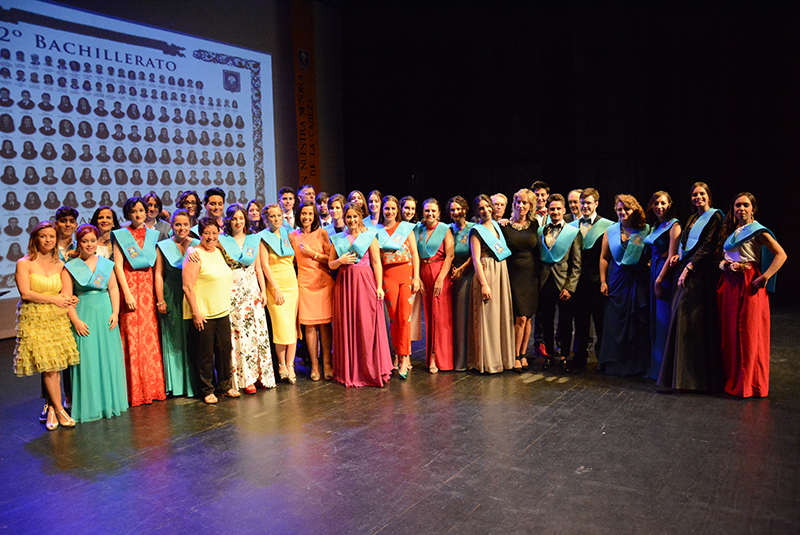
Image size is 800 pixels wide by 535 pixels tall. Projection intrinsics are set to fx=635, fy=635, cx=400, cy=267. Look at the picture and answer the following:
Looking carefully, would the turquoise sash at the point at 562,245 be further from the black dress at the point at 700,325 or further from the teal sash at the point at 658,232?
the black dress at the point at 700,325

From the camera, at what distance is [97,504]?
2736 mm

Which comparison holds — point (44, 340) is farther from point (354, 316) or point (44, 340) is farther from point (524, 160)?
point (524, 160)

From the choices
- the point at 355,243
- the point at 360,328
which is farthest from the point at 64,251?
the point at 360,328

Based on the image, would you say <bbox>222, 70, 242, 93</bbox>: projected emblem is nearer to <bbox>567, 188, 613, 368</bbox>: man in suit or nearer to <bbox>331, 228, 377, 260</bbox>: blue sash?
<bbox>331, 228, 377, 260</bbox>: blue sash

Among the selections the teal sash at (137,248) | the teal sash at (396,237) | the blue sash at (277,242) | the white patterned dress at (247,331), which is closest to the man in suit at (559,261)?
the teal sash at (396,237)

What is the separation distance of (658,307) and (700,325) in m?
0.34

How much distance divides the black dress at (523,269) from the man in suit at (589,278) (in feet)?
1.07

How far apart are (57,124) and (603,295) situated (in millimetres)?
5258

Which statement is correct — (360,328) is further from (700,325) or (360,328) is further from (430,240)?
(700,325)

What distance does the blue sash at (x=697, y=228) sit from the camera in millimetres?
4016

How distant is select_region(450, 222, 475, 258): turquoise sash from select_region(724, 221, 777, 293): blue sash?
1689mm

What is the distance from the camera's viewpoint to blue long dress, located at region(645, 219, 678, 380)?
4.25m

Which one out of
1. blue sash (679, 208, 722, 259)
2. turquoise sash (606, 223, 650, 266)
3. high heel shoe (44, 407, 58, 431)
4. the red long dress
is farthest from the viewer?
the red long dress

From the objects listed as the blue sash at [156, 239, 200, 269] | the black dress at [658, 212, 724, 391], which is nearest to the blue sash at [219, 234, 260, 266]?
the blue sash at [156, 239, 200, 269]
